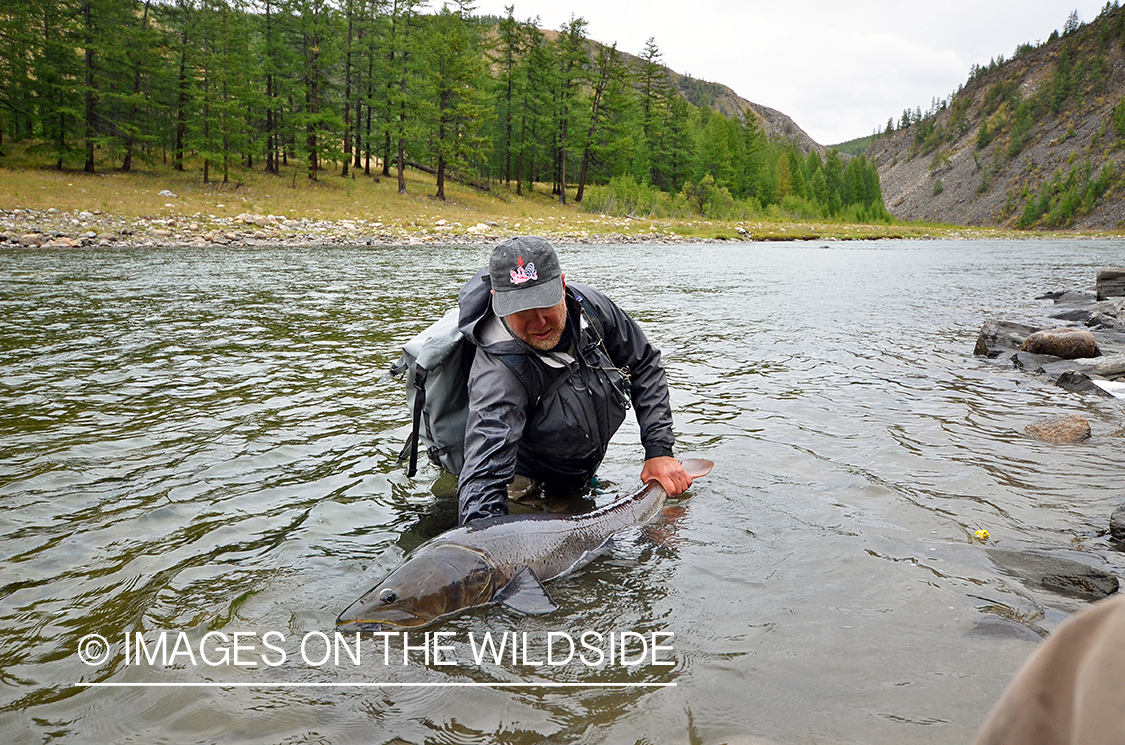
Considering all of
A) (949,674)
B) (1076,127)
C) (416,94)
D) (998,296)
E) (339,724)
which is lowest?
(339,724)

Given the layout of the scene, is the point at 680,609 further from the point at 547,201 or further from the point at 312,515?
the point at 547,201

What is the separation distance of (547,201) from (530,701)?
50.8 m

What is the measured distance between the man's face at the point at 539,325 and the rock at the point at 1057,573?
2.67 metres

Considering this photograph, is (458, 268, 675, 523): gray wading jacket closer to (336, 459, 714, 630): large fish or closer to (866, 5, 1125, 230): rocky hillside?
(336, 459, 714, 630): large fish

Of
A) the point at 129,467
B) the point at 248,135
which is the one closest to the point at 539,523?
the point at 129,467

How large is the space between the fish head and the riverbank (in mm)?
21907

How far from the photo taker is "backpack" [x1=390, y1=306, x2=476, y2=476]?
4168 millimetres

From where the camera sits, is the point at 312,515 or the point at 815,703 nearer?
the point at 815,703

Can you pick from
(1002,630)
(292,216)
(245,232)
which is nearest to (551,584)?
(1002,630)

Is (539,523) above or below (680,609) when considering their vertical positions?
above

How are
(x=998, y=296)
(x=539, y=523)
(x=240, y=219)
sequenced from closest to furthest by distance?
1. (x=539, y=523)
2. (x=998, y=296)
3. (x=240, y=219)

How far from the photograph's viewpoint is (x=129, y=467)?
494 cm

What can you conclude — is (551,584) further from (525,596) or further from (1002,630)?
(1002,630)

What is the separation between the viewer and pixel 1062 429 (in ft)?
Result: 18.6
